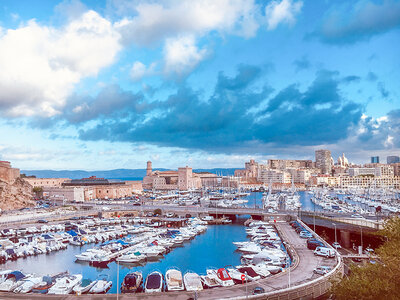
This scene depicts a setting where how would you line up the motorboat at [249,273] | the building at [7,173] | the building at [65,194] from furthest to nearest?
the building at [65,194] < the building at [7,173] < the motorboat at [249,273]

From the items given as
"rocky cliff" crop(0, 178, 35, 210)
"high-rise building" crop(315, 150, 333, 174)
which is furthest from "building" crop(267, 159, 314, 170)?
"rocky cliff" crop(0, 178, 35, 210)

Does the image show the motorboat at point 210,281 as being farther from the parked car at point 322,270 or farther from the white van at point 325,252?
the white van at point 325,252

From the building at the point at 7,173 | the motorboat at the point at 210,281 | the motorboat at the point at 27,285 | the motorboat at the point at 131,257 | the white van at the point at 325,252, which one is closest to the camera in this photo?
the motorboat at the point at 27,285

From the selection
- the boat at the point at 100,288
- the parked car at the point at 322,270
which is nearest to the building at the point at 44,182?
the boat at the point at 100,288

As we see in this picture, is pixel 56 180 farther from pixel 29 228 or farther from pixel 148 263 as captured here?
pixel 148 263

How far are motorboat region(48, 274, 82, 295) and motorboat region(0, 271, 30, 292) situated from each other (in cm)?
164

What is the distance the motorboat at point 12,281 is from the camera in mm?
13730

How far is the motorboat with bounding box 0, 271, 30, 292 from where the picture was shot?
13730mm

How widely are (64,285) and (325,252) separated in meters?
13.4

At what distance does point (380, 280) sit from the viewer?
8742mm

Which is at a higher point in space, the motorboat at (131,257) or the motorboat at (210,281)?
the motorboat at (210,281)

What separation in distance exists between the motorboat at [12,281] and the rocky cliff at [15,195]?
2851cm

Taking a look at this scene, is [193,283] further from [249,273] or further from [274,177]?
[274,177]

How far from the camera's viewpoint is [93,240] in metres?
26.3
